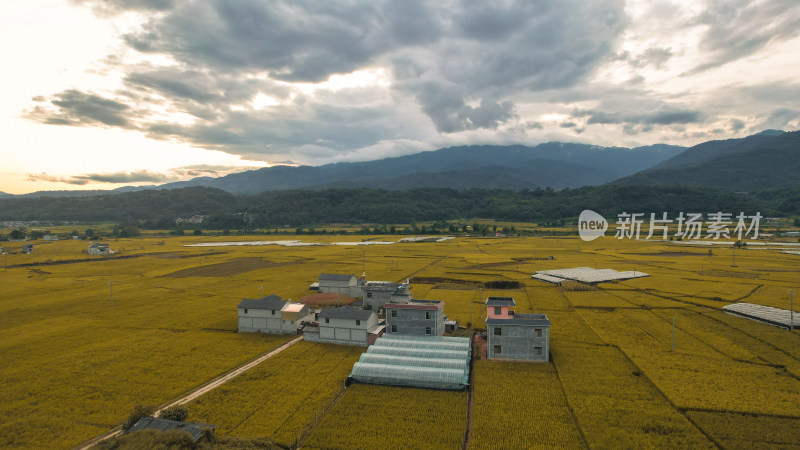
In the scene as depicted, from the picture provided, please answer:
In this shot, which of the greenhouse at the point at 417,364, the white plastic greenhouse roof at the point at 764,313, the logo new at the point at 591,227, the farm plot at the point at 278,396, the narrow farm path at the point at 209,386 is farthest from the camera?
the logo new at the point at 591,227

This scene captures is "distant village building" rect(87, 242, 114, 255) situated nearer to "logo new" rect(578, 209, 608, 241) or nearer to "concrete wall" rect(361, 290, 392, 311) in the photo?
"concrete wall" rect(361, 290, 392, 311)

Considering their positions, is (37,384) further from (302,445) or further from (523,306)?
(523,306)

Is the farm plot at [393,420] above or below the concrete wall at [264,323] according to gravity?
below

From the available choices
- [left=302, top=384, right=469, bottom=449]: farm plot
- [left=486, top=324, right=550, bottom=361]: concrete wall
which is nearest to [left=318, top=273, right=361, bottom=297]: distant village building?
[left=486, top=324, right=550, bottom=361]: concrete wall

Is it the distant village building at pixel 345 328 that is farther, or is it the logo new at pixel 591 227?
the logo new at pixel 591 227

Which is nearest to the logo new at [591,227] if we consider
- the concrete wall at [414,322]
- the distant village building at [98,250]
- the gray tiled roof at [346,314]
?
the concrete wall at [414,322]

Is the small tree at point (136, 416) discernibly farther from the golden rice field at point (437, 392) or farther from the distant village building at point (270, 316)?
the distant village building at point (270, 316)

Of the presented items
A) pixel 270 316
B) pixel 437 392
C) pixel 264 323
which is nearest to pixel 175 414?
pixel 437 392
